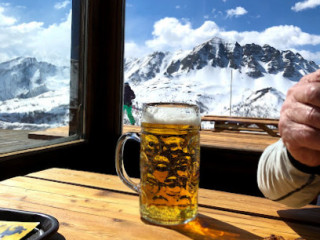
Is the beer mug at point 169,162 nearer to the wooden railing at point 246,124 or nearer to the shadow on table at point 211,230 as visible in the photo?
the shadow on table at point 211,230

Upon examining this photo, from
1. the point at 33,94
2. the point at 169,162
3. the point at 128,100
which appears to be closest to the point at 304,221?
the point at 169,162

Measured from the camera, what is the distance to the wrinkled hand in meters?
0.49

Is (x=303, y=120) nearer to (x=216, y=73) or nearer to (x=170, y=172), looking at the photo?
(x=170, y=172)

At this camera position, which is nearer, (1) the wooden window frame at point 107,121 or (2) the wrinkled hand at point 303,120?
(2) the wrinkled hand at point 303,120

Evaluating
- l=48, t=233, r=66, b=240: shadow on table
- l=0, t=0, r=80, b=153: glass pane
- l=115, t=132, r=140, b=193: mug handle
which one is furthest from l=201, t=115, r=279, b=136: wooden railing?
l=48, t=233, r=66, b=240: shadow on table

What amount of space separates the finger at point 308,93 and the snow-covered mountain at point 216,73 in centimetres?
220

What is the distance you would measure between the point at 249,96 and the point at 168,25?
155 cm

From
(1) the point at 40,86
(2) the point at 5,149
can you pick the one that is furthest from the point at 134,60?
(2) the point at 5,149

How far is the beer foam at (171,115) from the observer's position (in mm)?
573

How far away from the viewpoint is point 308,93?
1.62 feet

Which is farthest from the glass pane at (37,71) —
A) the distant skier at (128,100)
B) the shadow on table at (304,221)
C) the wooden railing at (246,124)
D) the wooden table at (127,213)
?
the wooden railing at (246,124)

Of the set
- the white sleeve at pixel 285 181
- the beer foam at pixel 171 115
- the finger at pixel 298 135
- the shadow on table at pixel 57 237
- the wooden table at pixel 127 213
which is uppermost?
the beer foam at pixel 171 115

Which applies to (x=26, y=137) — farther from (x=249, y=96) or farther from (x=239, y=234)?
(x=249, y=96)

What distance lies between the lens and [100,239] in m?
0.51
